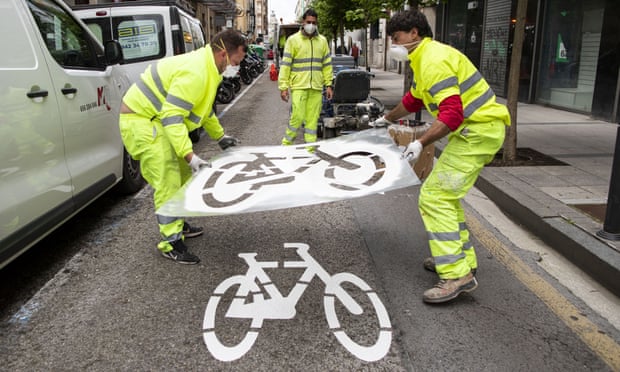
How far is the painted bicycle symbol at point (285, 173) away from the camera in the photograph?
3.74m

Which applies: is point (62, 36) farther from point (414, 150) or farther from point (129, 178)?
point (414, 150)

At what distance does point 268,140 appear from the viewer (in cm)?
928

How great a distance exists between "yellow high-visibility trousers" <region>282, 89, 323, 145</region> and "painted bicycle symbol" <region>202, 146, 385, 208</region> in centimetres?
291

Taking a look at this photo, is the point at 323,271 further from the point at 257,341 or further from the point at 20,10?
the point at 20,10

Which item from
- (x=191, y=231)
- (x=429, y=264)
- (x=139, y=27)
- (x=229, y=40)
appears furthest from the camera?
(x=139, y=27)

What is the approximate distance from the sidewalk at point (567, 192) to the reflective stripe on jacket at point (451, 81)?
54.9 inches

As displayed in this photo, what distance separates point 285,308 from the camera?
3334mm

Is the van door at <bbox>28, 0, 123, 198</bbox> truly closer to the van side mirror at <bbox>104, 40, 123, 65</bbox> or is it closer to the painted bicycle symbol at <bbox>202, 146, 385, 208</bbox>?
the van side mirror at <bbox>104, 40, 123, 65</bbox>

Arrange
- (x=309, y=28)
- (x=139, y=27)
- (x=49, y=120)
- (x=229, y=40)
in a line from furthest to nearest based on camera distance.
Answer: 1. (x=139, y=27)
2. (x=309, y=28)
3. (x=229, y=40)
4. (x=49, y=120)

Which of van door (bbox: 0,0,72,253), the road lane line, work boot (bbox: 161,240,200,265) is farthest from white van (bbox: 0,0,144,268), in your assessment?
the road lane line

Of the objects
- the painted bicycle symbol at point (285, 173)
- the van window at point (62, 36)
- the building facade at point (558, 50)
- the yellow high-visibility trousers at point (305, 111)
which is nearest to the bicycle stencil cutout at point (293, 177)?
the painted bicycle symbol at point (285, 173)

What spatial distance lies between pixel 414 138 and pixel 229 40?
1608 millimetres

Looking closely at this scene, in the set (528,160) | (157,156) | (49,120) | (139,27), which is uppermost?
(139,27)

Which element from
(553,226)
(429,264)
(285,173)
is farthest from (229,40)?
(553,226)
